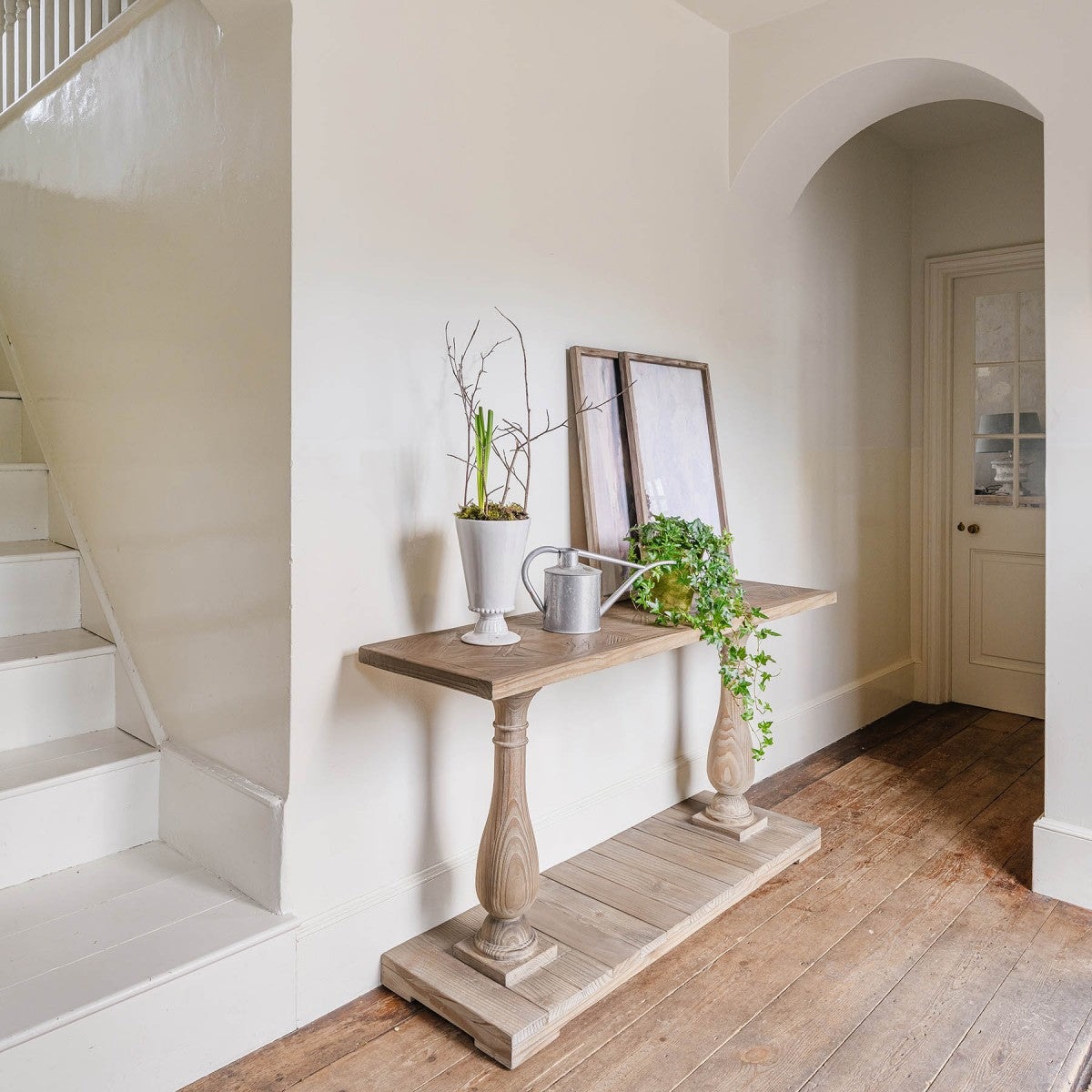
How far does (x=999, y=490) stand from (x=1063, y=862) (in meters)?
2.08

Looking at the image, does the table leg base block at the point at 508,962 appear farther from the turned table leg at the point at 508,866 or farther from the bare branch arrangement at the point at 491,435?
the bare branch arrangement at the point at 491,435

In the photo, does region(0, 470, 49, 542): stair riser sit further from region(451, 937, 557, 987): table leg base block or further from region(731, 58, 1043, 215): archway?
region(731, 58, 1043, 215): archway

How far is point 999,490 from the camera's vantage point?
4.07 metres

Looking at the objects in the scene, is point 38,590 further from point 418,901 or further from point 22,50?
point 22,50

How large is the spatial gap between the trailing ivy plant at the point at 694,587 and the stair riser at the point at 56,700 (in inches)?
55.6

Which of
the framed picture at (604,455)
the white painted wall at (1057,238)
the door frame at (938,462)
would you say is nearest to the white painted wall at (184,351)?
the framed picture at (604,455)

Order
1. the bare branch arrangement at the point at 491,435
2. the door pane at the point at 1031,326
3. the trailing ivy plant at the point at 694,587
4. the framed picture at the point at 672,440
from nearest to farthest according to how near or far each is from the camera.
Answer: the bare branch arrangement at the point at 491,435 < the trailing ivy plant at the point at 694,587 < the framed picture at the point at 672,440 < the door pane at the point at 1031,326

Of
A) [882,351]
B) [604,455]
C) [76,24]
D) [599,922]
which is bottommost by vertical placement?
[599,922]

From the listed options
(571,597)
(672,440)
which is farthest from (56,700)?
(672,440)

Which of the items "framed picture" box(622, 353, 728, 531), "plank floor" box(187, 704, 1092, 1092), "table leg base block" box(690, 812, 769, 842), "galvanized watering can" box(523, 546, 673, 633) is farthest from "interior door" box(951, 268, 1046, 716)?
"galvanized watering can" box(523, 546, 673, 633)

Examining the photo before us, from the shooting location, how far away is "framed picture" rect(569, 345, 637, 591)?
2447mm

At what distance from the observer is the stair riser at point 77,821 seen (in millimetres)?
1944

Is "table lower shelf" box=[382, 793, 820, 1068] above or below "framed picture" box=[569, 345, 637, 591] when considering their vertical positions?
below

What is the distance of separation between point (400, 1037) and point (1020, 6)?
2.97 m
